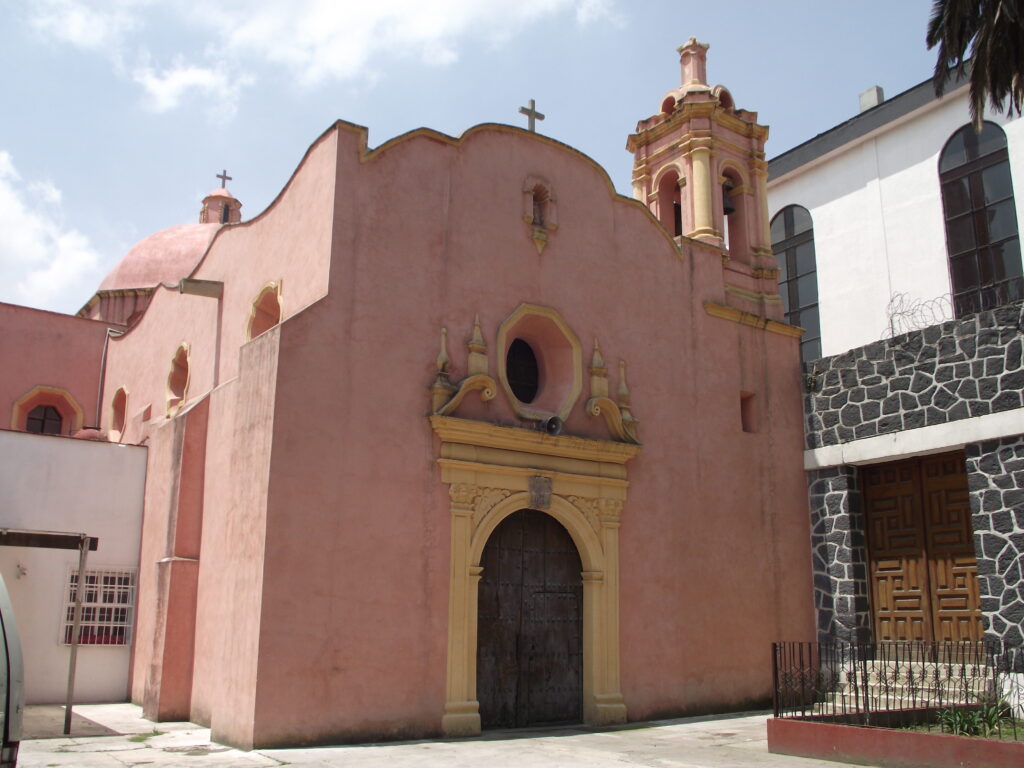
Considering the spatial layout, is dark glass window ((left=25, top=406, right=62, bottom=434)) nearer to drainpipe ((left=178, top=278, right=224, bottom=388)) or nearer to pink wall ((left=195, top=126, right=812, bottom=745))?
drainpipe ((left=178, top=278, right=224, bottom=388))

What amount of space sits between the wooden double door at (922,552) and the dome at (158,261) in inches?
702

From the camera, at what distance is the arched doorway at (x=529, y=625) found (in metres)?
12.4

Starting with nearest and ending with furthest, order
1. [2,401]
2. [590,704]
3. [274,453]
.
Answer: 1. [274,453]
2. [590,704]
3. [2,401]

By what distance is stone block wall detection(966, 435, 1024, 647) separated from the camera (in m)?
12.9

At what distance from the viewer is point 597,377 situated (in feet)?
46.2

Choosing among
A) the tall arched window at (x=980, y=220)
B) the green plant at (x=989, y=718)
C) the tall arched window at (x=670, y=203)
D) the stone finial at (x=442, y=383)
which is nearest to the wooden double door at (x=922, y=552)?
the green plant at (x=989, y=718)

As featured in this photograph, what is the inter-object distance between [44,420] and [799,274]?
19068 mm

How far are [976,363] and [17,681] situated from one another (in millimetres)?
12975

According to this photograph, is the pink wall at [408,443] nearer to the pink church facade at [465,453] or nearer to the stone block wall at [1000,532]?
the pink church facade at [465,453]

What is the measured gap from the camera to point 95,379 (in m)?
21.7

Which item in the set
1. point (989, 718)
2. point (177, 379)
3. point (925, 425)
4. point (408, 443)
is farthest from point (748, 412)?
point (177, 379)

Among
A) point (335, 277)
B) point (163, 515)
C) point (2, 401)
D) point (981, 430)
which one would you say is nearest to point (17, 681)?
point (335, 277)

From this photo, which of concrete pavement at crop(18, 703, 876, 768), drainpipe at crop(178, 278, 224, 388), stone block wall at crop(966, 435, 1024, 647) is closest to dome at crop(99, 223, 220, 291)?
drainpipe at crop(178, 278, 224, 388)

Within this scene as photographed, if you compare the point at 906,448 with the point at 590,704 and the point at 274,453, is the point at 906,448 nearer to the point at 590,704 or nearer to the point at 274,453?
the point at 590,704
